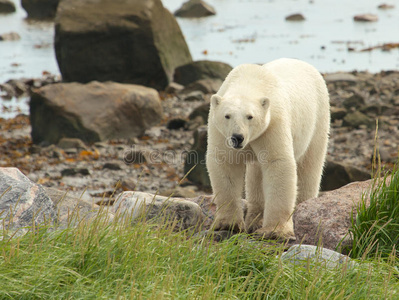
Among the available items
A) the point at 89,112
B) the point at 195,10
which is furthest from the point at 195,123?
the point at 195,10

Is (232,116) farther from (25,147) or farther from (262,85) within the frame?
(25,147)

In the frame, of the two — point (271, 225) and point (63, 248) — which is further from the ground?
point (63, 248)

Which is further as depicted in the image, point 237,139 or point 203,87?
point 203,87

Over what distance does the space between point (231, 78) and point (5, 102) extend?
45.4ft

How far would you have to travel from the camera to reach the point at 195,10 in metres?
37.9

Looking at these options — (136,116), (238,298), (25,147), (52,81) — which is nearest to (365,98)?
(136,116)

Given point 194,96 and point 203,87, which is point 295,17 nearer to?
point 203,87

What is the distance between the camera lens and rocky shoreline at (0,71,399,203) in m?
11.3

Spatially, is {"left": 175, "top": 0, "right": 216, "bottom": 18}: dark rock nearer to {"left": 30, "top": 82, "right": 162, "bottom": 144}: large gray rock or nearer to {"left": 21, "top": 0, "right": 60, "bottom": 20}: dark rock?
{"left": 21, "top": 0, "right": 60, "bottom": 20}: dark rock

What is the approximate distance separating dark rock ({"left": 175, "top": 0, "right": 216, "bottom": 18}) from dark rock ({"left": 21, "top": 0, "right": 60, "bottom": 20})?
887cm

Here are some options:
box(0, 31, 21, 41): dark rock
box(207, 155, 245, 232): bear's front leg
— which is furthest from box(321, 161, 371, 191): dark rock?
box(0, 31, 21, 41): dark rock

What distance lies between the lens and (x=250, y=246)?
14.7 feet

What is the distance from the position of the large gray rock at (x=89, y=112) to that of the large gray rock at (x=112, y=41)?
3.66 metres

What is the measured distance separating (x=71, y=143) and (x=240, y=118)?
875cm
